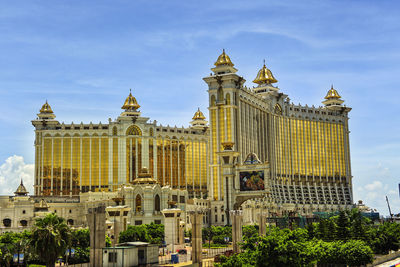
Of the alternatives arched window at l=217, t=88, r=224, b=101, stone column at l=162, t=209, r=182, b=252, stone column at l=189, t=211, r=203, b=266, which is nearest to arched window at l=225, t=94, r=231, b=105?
arched window at l=217, t=88, r=224, b=101

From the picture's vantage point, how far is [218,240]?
8819 centimetres

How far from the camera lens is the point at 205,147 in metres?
150

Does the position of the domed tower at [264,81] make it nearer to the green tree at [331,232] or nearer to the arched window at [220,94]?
the arched window at [220,94]

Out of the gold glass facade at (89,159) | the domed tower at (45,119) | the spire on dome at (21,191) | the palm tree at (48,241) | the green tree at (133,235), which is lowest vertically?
the green tree at (133,235)

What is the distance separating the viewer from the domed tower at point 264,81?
15462 centimetres

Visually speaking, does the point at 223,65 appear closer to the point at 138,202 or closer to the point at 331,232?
the point at 138,202

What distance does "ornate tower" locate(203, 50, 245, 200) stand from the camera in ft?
414

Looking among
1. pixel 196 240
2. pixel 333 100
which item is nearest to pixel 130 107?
pixel 333 100

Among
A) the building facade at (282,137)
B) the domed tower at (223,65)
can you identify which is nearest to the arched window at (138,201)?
the building facade at (282,137)

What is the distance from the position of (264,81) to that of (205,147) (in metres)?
26.1

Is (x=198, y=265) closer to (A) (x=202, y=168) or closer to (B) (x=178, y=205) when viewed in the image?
(B) (x=178, y=205)

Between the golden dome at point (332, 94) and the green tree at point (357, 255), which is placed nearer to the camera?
the green tree at point (357, 255)

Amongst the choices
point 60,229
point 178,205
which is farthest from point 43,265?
point 178,205

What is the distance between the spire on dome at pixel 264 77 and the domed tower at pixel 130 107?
3922 cm
